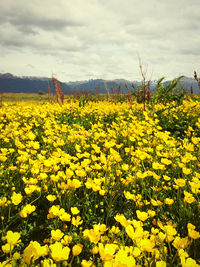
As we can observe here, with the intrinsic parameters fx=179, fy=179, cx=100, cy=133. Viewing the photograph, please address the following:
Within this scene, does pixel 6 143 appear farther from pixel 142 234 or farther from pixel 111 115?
pixel 111 115

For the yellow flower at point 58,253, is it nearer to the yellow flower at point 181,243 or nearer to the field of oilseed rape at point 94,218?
the field of oilseed rape at point 94,218

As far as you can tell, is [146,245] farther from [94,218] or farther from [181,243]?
[94,218]

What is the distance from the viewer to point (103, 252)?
99cm

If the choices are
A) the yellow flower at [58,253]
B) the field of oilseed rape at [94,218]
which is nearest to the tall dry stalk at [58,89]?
the field of oilseed rape at [94,218]

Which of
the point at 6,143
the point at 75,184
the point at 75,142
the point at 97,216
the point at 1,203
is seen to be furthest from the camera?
the point at 75,142

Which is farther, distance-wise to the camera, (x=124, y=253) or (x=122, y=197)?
(x=122, y=197)

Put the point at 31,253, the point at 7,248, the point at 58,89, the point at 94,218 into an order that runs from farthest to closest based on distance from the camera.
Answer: the point at 58,89, the point at 94,218, the point at 7,248, the point at 31,253

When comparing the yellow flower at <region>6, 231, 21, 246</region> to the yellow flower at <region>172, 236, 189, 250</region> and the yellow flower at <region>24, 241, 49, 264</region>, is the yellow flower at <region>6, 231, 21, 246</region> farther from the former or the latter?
the yellow flower at <region>172, 236, 189, 250</region>

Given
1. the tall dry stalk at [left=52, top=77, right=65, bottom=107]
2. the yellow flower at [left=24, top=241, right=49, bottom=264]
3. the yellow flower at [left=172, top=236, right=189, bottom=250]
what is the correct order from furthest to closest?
the tall dry stalk at [left=52, top=77, right=65, bottom=107], the yellow flower at [left=172, top=236, right=189, bottom=250], the yellow flower at [left=24, top=241, right=49, bottom=264]

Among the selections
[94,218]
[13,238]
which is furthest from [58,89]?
[13,238]

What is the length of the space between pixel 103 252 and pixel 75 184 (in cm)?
72

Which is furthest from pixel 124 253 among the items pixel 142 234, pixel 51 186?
pixel 51 186

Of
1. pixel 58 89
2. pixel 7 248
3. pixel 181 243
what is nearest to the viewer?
pixel 7 248

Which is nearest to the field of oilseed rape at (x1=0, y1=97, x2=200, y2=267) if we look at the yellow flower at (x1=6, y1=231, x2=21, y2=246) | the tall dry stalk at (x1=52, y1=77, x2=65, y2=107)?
the yellow flower at (x1=6, y1=231, x2=21, y2=246)
